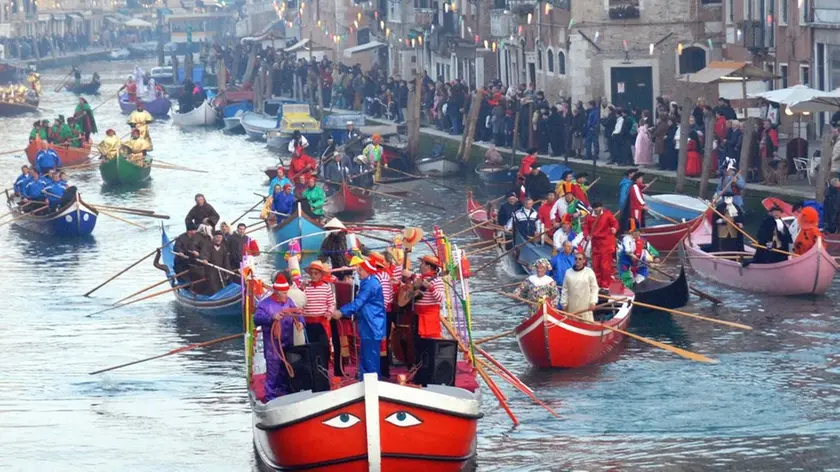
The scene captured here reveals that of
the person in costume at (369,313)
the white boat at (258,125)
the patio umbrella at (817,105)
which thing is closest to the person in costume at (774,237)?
the patio umbrella at (817,105)

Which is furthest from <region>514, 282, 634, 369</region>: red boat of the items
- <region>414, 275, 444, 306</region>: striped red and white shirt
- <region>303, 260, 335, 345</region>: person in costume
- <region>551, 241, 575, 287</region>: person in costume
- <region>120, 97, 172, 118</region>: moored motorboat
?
<region>120, 97, 172, 118</region>: moored motorboat

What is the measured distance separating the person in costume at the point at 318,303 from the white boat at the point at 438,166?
25.7 meters

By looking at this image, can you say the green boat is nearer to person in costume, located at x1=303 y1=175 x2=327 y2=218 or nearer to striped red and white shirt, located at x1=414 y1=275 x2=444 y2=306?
person in costume, located at x1=303 y1=175 x2=327 y2=218

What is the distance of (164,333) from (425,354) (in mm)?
9597

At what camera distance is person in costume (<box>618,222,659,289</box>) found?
2458cm

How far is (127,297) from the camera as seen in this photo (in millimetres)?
28031

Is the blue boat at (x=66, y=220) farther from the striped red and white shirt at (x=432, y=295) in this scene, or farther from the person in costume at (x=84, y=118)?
the striped red and white shirt at (x=432, y=295)

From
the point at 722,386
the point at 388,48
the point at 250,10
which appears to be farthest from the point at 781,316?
the point at 250,10

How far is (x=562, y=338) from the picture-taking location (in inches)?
834

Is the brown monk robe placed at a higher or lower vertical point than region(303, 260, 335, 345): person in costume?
lower

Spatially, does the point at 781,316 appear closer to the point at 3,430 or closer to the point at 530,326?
the point at 530,326

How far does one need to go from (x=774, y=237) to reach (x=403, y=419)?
11.2m

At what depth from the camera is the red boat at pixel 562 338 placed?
20.9 metres

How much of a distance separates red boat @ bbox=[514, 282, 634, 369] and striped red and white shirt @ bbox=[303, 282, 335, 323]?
464 cm
